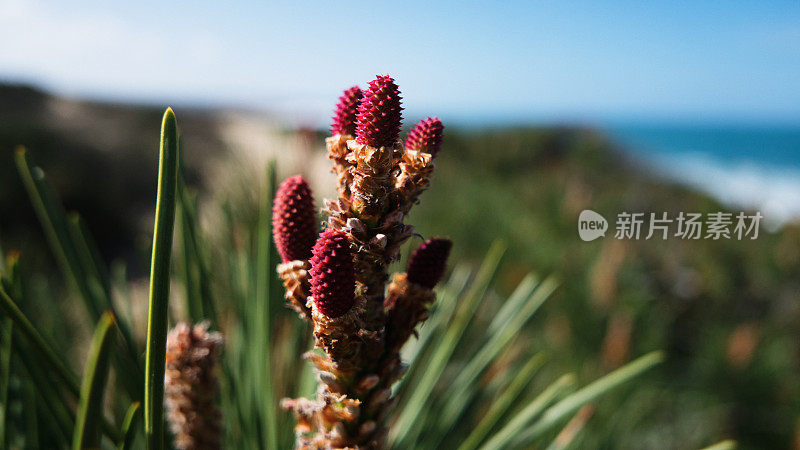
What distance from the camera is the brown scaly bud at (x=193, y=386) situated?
27 cm

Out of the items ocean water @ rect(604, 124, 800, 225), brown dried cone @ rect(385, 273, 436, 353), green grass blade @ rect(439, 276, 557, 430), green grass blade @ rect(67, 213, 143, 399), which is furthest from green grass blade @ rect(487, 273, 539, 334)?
ocean water @ rect(604, 124, 800, 225)

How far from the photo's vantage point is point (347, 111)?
0.23 m

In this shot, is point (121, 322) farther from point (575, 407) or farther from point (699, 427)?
point (699, 427)

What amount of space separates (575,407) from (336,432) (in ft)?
0.49

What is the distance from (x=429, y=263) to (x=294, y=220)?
69 mm

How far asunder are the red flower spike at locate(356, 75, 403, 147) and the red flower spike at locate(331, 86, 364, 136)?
0.03 metres

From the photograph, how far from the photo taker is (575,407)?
301 millimetres

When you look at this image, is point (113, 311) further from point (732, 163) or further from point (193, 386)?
point (732, 163)

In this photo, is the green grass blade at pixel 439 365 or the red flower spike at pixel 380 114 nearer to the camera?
the red flower spike at pixel 380 114

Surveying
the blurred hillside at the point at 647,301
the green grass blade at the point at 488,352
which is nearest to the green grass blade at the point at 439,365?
the green grass blade at the point at 488,352

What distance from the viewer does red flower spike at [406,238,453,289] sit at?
0.25 m

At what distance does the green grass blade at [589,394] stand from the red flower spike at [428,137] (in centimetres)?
18

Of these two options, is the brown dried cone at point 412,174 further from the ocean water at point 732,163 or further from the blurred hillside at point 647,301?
the ocean water at point 732,163

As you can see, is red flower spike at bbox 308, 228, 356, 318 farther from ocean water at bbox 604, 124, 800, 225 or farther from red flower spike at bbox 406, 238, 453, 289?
ocean water at bbox 604, 124, 800, 225
